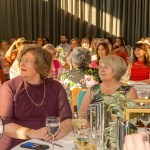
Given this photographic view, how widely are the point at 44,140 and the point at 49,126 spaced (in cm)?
28

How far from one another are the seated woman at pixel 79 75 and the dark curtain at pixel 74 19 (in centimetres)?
1012

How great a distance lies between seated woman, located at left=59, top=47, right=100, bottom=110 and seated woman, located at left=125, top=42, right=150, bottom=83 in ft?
6.21

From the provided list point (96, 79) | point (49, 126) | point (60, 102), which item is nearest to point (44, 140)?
point (49, 126)

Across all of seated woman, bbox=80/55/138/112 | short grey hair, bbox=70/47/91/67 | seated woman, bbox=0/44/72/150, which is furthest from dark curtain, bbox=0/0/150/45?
seated woman, bbox=0/44/72/150

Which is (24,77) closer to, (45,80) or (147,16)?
(45,80)

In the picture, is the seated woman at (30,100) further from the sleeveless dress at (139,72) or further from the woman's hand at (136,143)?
the sleeveless dress at (139,72)

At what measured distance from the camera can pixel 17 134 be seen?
121 inches

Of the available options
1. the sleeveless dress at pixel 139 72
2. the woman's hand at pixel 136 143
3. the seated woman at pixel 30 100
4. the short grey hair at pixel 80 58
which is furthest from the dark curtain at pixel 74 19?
the woman's hand at pixel 136 143

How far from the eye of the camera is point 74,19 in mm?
15414

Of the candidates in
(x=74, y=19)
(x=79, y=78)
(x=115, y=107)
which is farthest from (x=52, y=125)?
(x=74, y=19)

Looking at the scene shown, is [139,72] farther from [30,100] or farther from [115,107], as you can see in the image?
[115,107]

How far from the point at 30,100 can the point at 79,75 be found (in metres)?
1.74

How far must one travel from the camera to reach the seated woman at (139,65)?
6.93 m

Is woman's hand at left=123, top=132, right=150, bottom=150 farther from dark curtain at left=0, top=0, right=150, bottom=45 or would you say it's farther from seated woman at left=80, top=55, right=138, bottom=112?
dark curtain at left=0, top=0, right=150, bottom=45
